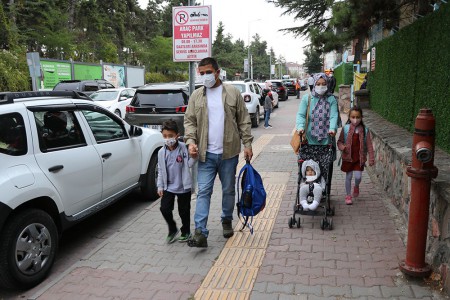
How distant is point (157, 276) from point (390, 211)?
3.16 metres

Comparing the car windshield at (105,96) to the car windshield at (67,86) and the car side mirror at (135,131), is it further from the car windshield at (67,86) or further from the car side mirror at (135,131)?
the car side mirror at (135,131)

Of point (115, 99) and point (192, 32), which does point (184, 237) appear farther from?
point (115, 99)

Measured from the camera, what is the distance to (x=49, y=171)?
13.8 ft

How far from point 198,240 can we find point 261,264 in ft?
2.34

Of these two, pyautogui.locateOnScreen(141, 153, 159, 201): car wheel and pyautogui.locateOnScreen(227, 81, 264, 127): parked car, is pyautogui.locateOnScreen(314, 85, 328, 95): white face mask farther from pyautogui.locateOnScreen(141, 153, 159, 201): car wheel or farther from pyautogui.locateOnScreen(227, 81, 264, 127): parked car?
pyautogui.locateOnScreen(227, 81, 264, 127): parked car

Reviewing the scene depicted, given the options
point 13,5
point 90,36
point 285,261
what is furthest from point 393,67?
point 90,36

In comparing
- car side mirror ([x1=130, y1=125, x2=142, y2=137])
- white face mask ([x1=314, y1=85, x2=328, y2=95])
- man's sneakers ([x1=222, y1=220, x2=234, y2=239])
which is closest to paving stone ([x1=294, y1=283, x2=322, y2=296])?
man's sneakers ([x1=222, y1=220, x2=234, y2=239])

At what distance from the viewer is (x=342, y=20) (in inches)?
241

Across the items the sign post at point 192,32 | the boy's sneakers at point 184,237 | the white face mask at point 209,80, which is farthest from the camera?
the sign post at point 192,32

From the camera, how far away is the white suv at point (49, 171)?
12.1 ft

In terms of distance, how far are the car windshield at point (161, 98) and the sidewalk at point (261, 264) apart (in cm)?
512

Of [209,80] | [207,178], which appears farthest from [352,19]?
[207,178]

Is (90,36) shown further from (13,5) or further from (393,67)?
(393,67)

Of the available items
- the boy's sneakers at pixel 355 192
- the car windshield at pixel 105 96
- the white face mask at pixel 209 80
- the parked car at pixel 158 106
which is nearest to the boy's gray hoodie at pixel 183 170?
the white face mask at pixel 209 80
